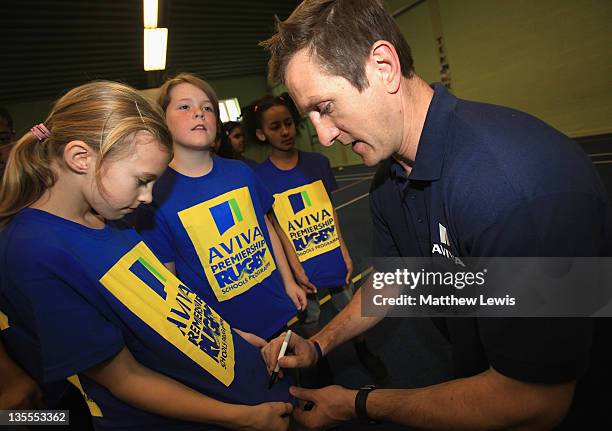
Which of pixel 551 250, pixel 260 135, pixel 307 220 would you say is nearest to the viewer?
pixel 551 250

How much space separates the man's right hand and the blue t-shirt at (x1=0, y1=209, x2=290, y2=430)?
9cm

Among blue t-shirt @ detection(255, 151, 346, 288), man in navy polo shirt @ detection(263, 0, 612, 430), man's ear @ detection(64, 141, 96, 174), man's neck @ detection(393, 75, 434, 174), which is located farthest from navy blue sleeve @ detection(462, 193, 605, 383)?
blue t-shirt @ detection(255, 151, 346, 288)

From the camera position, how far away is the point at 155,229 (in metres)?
1.42

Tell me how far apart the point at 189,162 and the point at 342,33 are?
97 cm

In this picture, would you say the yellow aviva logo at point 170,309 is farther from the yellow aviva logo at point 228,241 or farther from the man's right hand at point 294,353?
the yellow aviva logo at point 228,241

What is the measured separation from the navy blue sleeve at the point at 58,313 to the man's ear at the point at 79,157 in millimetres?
259

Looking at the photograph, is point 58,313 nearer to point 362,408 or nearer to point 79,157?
point 79,157

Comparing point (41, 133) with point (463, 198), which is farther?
point (41, 133)

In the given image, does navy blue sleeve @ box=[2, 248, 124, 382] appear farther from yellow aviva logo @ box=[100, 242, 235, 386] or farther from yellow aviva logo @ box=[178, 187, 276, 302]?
yellow aviva logo @ box=[178, 187, 276, 302]

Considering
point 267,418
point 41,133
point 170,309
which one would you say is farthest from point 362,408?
point 41,133

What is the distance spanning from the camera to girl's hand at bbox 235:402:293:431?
0.99m

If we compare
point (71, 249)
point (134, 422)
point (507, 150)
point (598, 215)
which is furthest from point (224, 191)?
point (598, 215)

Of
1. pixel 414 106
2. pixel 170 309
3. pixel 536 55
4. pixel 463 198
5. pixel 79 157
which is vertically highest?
pixel 536 55

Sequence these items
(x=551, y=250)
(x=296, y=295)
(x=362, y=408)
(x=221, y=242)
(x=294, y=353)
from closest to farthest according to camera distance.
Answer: (x=551, y=250) < (x=362, y=408) < (x=294, y=353) < (x=221, y=242) < (x=296, y=295)
